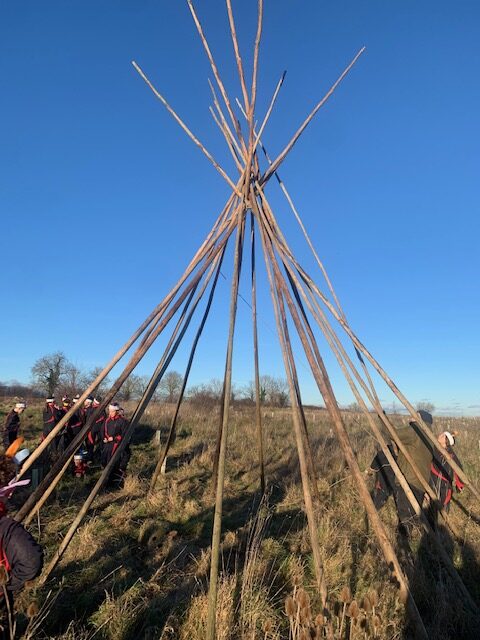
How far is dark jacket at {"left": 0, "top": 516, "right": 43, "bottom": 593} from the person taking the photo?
90.7 inches

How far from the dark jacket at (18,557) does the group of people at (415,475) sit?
3914 millimetres

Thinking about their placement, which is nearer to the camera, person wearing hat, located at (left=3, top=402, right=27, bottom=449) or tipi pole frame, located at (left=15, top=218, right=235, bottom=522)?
tipi pole frame, located at (left=15, top=218, right=235, bottom=522)

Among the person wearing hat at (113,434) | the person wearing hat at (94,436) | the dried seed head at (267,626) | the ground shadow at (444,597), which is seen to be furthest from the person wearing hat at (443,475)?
the person wearing hat at (94,436)

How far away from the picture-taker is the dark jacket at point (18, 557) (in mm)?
2303

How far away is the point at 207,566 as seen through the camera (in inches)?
150

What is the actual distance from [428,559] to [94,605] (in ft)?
10.6

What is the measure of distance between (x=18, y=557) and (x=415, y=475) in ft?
13.7

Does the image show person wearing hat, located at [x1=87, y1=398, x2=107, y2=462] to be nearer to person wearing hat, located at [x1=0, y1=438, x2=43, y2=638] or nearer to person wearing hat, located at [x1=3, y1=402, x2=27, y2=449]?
person wearing hat, located at [x1=3, y1=402, x2=27, y2=449]

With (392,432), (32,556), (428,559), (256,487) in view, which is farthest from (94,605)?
(256,487)

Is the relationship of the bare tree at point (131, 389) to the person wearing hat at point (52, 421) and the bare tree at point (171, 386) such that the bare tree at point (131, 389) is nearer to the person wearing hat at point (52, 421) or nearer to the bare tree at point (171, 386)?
the bare tree at point (171, 386)

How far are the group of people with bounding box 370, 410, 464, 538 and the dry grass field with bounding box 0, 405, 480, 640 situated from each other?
0.68ft

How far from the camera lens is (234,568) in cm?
404

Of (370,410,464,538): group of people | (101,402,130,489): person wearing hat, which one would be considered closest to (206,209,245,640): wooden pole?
(370,410,464,538): group of people

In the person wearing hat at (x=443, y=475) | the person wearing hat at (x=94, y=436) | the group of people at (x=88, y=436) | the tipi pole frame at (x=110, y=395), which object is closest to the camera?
the tipi pole frame at (x=110, y=395)
